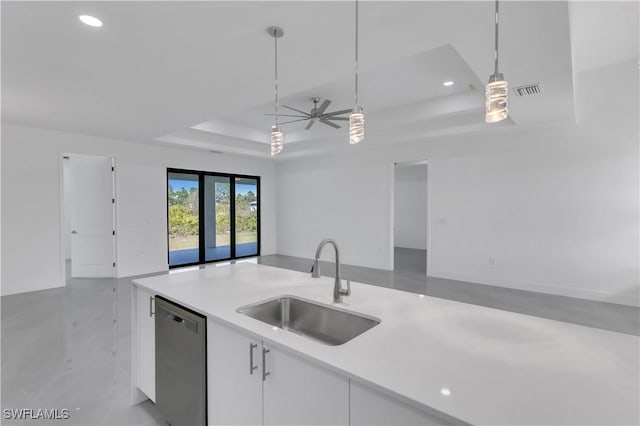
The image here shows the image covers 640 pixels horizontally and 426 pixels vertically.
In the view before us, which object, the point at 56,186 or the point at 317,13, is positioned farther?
the point at 56,186

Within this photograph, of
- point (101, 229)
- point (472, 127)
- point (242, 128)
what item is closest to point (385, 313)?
point (472, 127)

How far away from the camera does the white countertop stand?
0.86 m

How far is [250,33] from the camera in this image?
2285mm

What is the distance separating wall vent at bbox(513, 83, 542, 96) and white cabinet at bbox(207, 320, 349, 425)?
132 inches

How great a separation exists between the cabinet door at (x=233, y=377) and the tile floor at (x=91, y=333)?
0.85 metres

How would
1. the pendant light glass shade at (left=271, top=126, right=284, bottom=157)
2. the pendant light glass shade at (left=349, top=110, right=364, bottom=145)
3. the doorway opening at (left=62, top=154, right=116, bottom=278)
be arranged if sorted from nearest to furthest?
the pendant light glass shade at (left=349, top=110, right=364, bottom=145) → the pendant light glass shade at (left=271, top=126, right=284, bottom=157) → the doorway opening at (left=62, top=154, right=116, bottom=278)

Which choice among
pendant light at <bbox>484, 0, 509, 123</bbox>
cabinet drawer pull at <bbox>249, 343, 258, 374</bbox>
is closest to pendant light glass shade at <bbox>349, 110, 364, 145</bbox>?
pendant light at <bbox>484, 0, 509, 123</bbox>

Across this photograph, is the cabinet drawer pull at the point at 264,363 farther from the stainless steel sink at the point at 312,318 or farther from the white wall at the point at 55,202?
the white wall at the point at 55,202

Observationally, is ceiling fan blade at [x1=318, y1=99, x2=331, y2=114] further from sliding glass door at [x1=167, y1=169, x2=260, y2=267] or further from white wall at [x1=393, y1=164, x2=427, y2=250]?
white wall at [x1=393, y1=164, x2=427, y2=250]

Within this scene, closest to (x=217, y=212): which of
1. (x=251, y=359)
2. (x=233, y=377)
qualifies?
(x=233, y=377)

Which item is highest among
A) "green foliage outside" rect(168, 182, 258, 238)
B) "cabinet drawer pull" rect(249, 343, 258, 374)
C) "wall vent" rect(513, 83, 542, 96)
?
"wall vent" rect(513, 83, 542, 96)

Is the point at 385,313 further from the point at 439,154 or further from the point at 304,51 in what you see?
the point at 439,154

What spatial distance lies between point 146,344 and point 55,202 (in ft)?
15.4

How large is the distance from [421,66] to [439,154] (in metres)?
2.44
